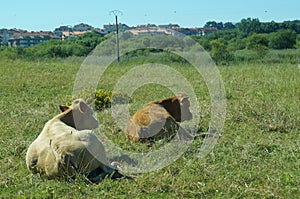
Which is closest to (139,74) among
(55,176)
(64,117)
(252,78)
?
(252,78)

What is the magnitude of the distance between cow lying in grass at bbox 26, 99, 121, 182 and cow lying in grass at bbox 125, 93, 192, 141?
1344 millimetres

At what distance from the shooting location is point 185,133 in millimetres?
6332

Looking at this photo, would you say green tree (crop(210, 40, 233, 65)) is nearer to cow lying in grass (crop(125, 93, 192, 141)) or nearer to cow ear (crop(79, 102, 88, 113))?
cow lying in grass (crop(125, 93, 192, 141))

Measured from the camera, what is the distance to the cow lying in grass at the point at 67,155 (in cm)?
448

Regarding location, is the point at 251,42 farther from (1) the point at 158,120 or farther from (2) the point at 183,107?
(1) the point at 158,120

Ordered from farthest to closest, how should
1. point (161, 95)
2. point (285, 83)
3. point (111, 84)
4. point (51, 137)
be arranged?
point (111, 84), point (285, 83), point (161, 95), point (51, 137)

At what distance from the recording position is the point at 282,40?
39406mm

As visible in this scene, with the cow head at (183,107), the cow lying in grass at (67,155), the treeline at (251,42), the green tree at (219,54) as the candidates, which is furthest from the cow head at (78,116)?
the green tree at (219,54)

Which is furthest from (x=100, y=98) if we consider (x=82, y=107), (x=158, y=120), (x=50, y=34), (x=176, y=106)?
(x=50, y=34)

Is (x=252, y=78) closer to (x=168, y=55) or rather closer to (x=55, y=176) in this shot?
(x=168, y=55)

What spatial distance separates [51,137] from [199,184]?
65.6 inches

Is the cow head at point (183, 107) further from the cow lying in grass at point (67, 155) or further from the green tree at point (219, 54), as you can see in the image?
the green tree at point (219, 54)

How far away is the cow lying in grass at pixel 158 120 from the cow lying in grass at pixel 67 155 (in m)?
1.34

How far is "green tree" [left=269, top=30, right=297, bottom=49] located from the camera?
3906cm
